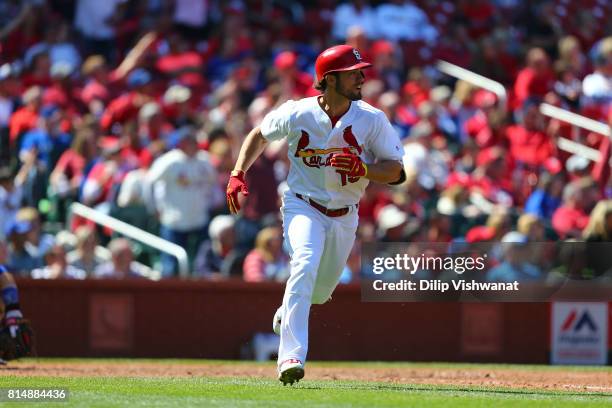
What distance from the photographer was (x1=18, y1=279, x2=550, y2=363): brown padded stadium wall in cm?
1260

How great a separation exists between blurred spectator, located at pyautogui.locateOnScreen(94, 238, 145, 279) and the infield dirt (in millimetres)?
1061

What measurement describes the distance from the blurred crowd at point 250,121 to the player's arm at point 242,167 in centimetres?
429

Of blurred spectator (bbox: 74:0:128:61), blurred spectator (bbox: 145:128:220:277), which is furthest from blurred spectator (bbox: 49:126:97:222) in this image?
blurred spectator (bbox: 74:0:128:61)

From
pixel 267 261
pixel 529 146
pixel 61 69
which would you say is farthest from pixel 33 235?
pixel 529 146

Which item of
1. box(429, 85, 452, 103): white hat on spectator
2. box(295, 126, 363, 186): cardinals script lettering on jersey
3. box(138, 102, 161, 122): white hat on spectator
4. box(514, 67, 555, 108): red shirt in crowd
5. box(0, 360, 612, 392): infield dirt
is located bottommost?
box(0, 360, 612, 392): infield dirt

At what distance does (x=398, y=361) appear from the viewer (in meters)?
12.8

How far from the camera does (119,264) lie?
12859mm

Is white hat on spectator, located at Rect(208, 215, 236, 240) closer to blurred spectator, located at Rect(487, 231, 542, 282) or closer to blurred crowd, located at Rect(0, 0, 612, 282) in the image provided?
blurred crowd, located at Rect(0, 0, 612, 282)

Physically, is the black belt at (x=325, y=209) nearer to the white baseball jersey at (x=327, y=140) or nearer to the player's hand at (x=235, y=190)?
the white baseball jersey at (x=327, y=140)

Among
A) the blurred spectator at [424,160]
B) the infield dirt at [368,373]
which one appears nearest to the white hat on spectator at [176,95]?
the blurred spectator at [424,160]

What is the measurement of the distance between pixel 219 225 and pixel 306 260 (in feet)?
17.3

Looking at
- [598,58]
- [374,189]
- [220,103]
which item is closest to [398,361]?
[374,189]

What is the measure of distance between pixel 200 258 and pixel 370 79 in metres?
3.86

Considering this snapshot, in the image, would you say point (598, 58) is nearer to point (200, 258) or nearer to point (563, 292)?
point (563, 292)
